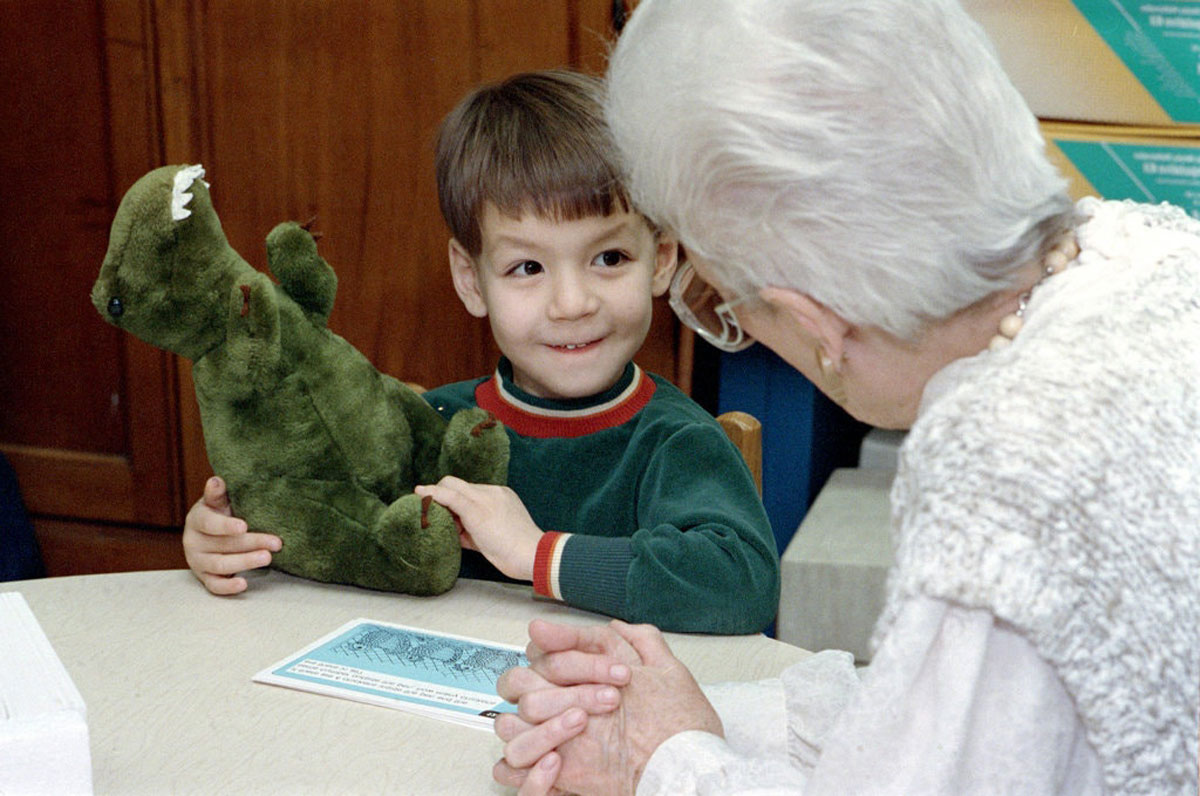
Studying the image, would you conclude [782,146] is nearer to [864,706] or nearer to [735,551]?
[864,706]

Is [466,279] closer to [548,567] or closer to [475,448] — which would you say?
[475,448]

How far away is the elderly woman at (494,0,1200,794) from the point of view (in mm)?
612

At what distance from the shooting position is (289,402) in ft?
3.79

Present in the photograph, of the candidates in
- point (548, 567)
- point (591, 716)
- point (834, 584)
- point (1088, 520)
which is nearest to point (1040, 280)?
point (1088, 520)

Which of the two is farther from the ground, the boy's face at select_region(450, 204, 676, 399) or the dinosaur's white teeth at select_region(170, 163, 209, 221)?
the dinosaur's white teeth at select_region(170, 163, 209, 221)

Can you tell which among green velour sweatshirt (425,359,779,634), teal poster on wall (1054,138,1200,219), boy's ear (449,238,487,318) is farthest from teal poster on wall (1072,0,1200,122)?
boy's ear (449,238,487,318)

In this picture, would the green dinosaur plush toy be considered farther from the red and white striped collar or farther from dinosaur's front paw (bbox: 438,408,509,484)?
the red and white striped collar

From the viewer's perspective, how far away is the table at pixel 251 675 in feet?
2.71

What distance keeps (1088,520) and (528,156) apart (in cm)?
80

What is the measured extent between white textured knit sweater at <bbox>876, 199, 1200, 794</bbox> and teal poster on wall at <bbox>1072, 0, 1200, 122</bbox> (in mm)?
1242

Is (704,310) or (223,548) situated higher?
(704,310)

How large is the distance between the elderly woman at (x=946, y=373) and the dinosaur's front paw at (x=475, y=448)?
15.4 inches

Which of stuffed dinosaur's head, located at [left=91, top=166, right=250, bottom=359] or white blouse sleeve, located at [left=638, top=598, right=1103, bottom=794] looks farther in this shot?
stuffed dinosaur's head, located at [left=91, top=166, right=250, bottom=359]

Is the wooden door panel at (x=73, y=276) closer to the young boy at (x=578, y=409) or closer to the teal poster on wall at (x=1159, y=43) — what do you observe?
the young boy at (x=578, y=409)
